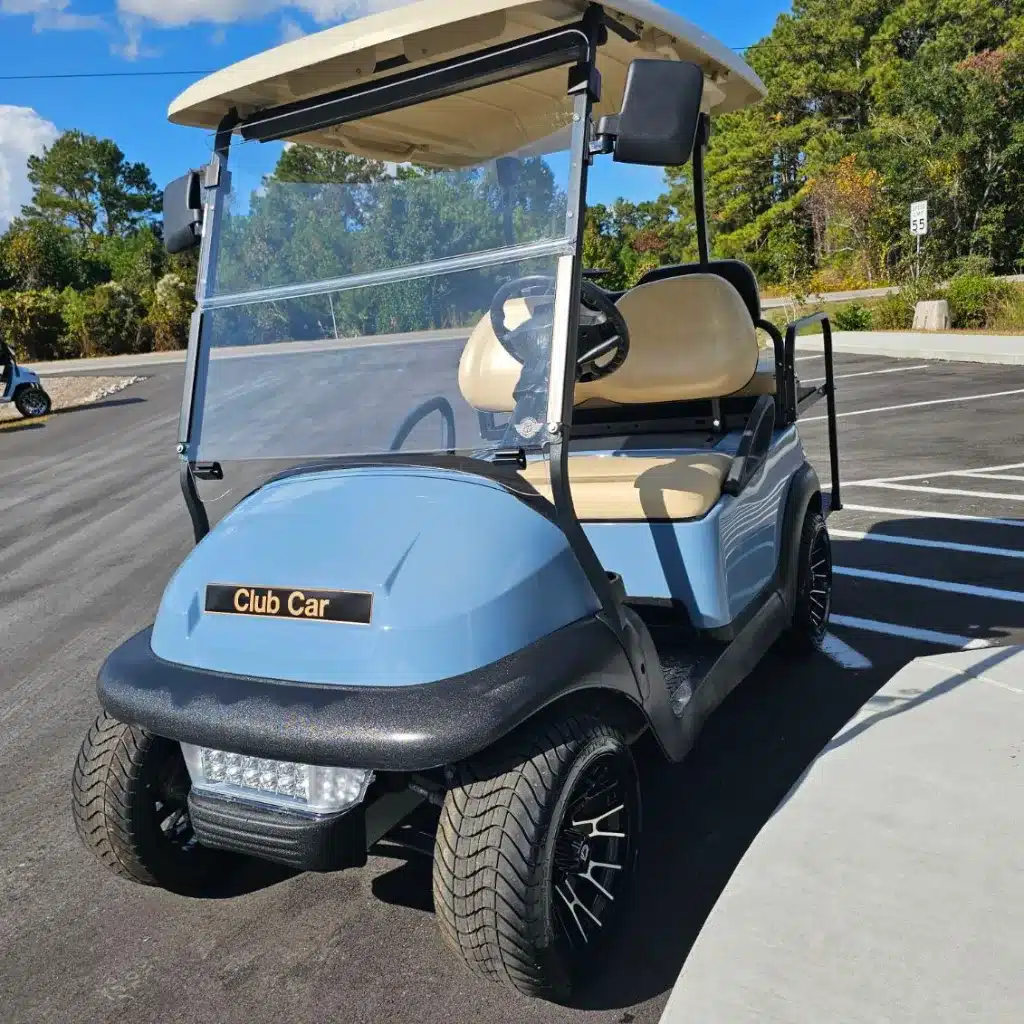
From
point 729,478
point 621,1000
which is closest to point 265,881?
point 621,1000

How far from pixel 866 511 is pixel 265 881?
4.63 meters

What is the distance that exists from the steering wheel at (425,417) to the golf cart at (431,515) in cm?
1

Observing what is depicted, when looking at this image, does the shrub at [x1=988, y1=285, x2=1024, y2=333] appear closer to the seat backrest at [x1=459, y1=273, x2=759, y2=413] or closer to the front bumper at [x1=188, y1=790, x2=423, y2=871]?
the seat backrest at [x1=459, y1=273, x2=759, y2=413]

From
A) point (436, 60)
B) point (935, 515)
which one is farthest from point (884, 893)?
point (935, 515)

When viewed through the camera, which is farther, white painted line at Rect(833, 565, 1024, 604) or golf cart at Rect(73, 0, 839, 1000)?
white painted line at Rect(833, 565, 1024, 604)

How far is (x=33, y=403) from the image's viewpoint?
48.6ft

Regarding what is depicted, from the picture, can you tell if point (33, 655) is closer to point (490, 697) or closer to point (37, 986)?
point (37, 986)

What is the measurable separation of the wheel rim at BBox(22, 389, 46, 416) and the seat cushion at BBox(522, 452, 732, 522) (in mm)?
13764

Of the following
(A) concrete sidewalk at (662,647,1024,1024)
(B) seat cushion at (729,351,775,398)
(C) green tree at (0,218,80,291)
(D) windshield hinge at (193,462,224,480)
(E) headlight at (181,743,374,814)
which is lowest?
(A) concrete sidewalk at (662,647,1024,1024)

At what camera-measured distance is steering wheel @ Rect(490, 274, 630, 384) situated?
228 centimetres

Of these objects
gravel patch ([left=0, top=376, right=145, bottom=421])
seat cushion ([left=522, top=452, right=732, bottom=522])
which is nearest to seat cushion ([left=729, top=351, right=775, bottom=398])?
seat cushion ([left=522, top=452, right=732, bottom=522])

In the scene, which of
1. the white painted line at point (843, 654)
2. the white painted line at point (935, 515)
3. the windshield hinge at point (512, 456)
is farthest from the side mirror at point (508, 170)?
the white painted line at point (935, 515)

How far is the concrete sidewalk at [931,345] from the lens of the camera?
1273 cm

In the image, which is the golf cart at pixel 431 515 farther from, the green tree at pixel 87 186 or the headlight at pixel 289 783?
the green tree at pixel 87 186
